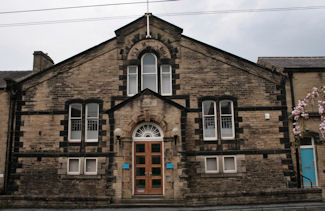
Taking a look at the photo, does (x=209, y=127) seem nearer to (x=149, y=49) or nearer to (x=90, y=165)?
(x=149, y=49)

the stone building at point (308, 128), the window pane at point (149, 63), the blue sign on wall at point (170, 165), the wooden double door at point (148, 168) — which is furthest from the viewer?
the window pane at point (149, 63)

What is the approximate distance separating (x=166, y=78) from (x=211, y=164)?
513 centimetres

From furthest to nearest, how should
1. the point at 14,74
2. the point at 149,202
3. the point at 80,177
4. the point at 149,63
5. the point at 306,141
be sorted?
1. the point at 14,74
2. the point at 149,63
3. the point at 306,141
4. the point at 80,177
5. the point at 149,202

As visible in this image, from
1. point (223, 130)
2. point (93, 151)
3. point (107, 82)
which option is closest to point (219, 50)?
point (223, 130)

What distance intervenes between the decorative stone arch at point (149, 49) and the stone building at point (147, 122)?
0.18 ft

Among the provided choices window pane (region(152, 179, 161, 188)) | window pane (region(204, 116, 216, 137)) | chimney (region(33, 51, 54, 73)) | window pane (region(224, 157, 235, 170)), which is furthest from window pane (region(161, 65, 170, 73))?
chimney (region(33, 51, 54, 73))

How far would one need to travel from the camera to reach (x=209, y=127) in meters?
14.7

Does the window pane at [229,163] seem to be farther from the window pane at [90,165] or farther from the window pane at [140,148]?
the window pane at [90,165]

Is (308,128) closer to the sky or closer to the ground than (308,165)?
closer to the sky

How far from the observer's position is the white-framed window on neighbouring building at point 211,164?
46.7ft

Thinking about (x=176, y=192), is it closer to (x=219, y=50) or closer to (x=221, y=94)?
(x=221, y=94)

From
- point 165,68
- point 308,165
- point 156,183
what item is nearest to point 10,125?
point 156,183

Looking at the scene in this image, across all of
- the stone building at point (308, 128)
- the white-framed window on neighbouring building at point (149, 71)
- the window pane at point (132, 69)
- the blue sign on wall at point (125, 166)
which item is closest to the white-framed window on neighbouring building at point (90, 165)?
the blue sign on wall at point (125, 166)

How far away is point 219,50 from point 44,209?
11.3m
